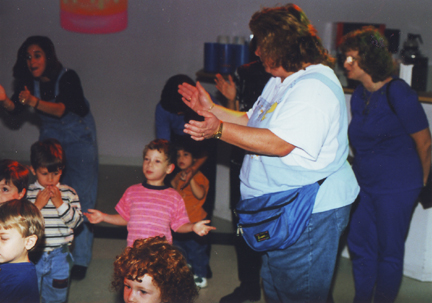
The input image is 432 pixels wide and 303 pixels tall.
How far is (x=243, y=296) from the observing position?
2492 mm

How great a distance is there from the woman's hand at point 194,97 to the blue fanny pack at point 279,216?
51cm

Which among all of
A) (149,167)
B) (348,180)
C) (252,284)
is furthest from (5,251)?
(252,284)

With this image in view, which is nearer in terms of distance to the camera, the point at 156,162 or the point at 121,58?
the point at 156,162

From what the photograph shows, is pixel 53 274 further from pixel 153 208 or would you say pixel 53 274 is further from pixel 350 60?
pixel 350 60

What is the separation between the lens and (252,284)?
8.20 ft

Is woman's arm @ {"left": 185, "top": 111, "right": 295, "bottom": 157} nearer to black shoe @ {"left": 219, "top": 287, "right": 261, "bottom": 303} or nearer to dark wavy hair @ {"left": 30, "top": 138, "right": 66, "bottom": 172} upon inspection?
dark wavy hair @ {"left": 30, "top": 138, "right": 66, "bottom": 172}

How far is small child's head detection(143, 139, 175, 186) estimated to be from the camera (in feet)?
7.07

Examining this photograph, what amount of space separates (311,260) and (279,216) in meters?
0.21

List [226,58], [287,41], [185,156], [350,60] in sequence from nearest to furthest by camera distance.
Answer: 1. [287,41]
2. [350,60]
3. [185,156]
4. [226,58]

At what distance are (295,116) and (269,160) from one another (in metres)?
0.19

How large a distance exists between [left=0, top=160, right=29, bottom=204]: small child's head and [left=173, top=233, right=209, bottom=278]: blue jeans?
939mm

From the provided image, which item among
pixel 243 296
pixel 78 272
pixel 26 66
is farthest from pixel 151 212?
pixel 26 66

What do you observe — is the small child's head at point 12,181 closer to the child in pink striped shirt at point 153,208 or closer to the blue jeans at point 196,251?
the child in pink striped shirt at point 153,208

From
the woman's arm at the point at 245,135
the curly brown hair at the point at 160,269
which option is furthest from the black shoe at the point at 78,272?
the woman's arm at the point at 245,135
